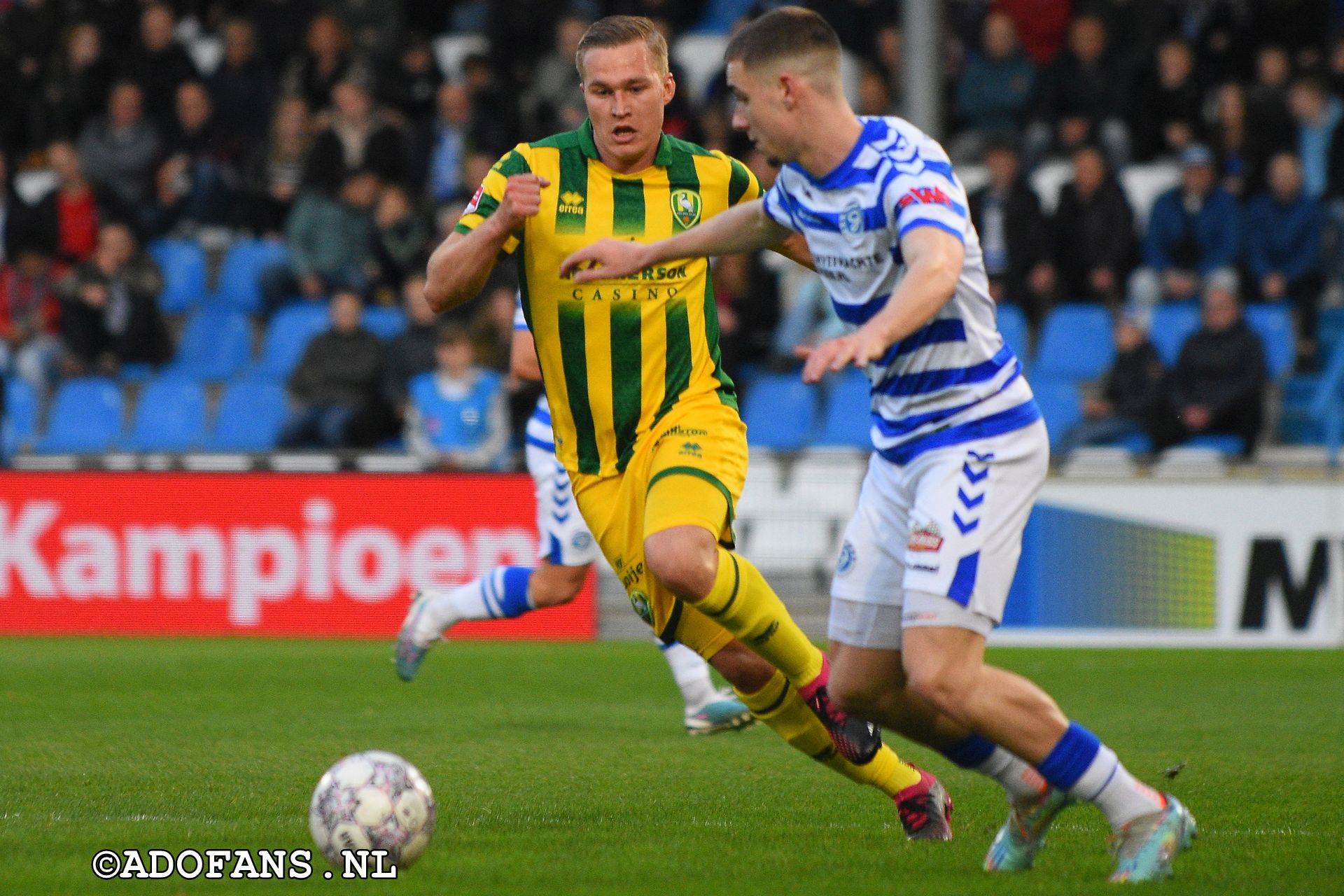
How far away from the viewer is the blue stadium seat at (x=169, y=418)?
1452 centimetres

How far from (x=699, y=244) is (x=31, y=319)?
37.5 ft

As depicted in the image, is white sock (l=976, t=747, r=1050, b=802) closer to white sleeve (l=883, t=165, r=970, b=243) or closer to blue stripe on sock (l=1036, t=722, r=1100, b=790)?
blue stripe on sock (l=1036, t=722, r=1100, b=790)

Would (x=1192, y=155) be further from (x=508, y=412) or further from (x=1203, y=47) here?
(x=508, y=412)

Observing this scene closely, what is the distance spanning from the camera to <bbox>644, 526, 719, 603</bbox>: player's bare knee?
5.39 meters

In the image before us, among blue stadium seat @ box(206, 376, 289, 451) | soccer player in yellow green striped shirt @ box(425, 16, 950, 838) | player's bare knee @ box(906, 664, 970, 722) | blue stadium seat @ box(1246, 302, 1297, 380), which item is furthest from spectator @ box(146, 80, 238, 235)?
player's bare knee @ box(906, 664, 970, 722)

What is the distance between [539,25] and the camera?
17.0 m

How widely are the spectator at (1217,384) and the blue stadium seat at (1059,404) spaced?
708mm

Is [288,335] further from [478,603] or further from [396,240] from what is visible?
[478,603]

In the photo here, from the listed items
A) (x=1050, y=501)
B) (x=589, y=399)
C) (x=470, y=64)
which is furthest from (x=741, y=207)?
(x=470, y=64)

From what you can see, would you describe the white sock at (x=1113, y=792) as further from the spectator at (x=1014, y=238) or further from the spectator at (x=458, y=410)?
the spectator at (x=1014, y=238)

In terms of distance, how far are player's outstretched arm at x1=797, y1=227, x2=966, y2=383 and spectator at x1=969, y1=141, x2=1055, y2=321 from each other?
9.69 meters

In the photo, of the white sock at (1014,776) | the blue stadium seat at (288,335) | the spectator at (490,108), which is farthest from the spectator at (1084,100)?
the white sock at (1014,776)

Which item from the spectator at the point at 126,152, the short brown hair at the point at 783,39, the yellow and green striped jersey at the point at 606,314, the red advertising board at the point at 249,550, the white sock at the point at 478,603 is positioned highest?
the spectator at the point at 126,152

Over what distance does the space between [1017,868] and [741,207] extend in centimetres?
190
